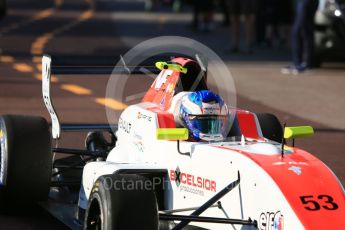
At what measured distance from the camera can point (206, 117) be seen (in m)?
8.85

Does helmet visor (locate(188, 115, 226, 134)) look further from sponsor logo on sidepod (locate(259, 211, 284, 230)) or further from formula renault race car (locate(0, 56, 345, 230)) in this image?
sponsor logo on sidepod (locate(259, 211, 284, 230))

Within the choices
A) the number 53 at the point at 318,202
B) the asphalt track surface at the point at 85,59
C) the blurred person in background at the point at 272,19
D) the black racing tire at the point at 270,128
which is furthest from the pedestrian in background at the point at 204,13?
the number 53 at the point at 318,202

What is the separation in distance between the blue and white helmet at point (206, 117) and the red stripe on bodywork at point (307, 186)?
2.15 feet

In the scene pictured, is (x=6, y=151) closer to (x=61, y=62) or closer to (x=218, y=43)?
(x=61, y=62)

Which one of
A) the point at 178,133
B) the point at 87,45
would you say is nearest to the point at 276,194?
the point at 178,133

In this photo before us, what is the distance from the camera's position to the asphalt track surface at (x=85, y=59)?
46.0 feet

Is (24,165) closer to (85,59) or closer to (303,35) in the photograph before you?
(85,59)

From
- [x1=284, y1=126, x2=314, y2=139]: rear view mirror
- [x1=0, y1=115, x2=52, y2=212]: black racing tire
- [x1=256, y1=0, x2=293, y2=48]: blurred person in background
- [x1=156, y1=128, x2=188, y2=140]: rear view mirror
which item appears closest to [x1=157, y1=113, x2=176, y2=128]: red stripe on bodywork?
A: [x1=156, y1=128, x2=188, y2=140]: rear view mirror

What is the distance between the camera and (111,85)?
1049 cm

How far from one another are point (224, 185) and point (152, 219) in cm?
68

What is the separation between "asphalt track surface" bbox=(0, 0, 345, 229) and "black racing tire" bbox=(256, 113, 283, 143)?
146 cm

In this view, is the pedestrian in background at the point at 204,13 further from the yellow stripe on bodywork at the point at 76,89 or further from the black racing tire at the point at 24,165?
the black racing tire at the point at 24,165

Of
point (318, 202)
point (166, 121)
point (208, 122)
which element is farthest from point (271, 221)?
point (166, 121)

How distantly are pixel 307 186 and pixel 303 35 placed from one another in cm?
1464
